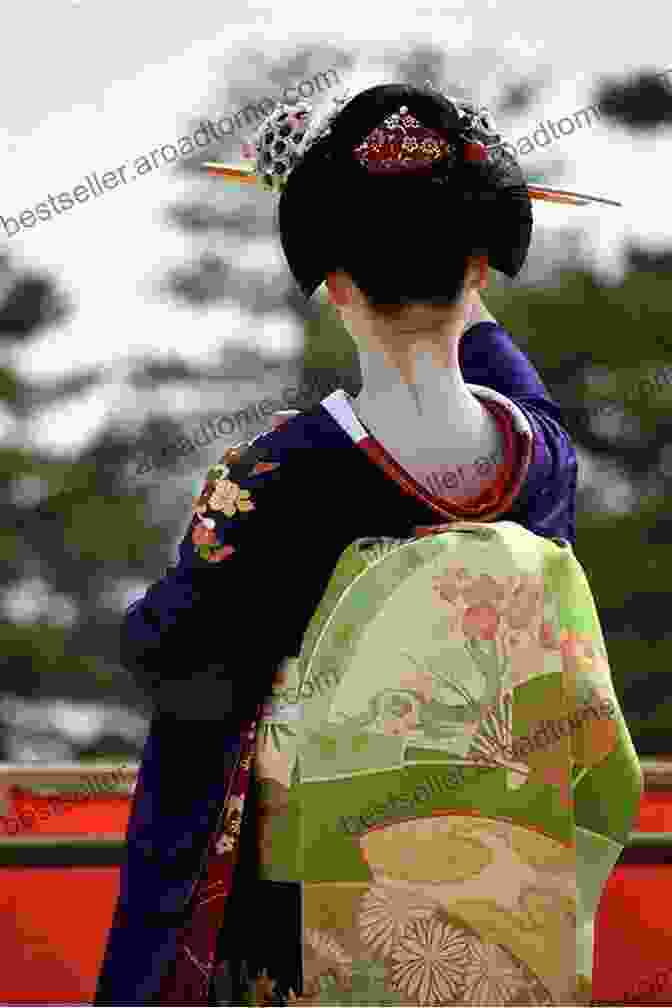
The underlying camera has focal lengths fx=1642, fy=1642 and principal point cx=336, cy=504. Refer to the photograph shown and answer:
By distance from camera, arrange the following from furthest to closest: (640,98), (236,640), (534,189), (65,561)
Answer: (640,98) → (65,561) → (534,189) → (236,640)

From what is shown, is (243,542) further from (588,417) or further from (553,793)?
(588,417)

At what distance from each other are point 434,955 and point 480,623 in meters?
0.33

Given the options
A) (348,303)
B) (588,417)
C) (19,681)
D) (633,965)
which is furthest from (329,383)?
(348,303)

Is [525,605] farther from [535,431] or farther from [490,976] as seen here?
[490,976]

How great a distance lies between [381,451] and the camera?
1.74m

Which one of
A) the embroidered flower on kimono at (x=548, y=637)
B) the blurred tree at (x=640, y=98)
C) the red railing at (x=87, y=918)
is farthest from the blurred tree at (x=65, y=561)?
the embroidered flower on kimono at (x=548, y=637)

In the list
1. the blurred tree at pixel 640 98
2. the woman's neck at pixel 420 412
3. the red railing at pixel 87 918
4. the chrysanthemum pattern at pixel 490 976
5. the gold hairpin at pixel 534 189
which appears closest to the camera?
the chrysanthemum pattern at pixel 490 976

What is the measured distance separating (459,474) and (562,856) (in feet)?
1.36

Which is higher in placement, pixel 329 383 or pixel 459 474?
pixel 329 383

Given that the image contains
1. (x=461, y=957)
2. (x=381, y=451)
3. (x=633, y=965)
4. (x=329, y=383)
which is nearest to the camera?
(x=461, y=957)

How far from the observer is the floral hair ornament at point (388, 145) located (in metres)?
1.73

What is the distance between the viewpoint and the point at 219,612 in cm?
173

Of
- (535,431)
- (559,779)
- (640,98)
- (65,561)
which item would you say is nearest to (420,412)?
(535,431)

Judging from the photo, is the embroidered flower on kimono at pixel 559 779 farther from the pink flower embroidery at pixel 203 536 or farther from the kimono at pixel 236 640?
the pink flower embroidery at pixel 203 536
